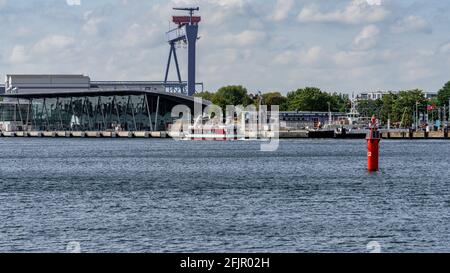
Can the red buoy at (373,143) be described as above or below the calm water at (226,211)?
above

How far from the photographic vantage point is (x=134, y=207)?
162 ft

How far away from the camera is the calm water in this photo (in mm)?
34906

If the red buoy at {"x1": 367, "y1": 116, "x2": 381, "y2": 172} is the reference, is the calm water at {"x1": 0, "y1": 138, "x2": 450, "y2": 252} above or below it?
below

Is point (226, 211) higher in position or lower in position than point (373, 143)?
lower

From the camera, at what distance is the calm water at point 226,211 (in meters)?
34.9

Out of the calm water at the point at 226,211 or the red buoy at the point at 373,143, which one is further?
the red buoy at the point at 373,143

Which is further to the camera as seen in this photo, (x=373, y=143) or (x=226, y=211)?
(x=373, y=143)

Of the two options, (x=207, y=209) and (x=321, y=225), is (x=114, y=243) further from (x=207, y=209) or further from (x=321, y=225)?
(x=207, y=209)

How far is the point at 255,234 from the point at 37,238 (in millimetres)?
8085

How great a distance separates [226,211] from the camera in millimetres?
46719

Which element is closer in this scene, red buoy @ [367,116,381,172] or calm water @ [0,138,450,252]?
calm water @ [0,138,450,252]
